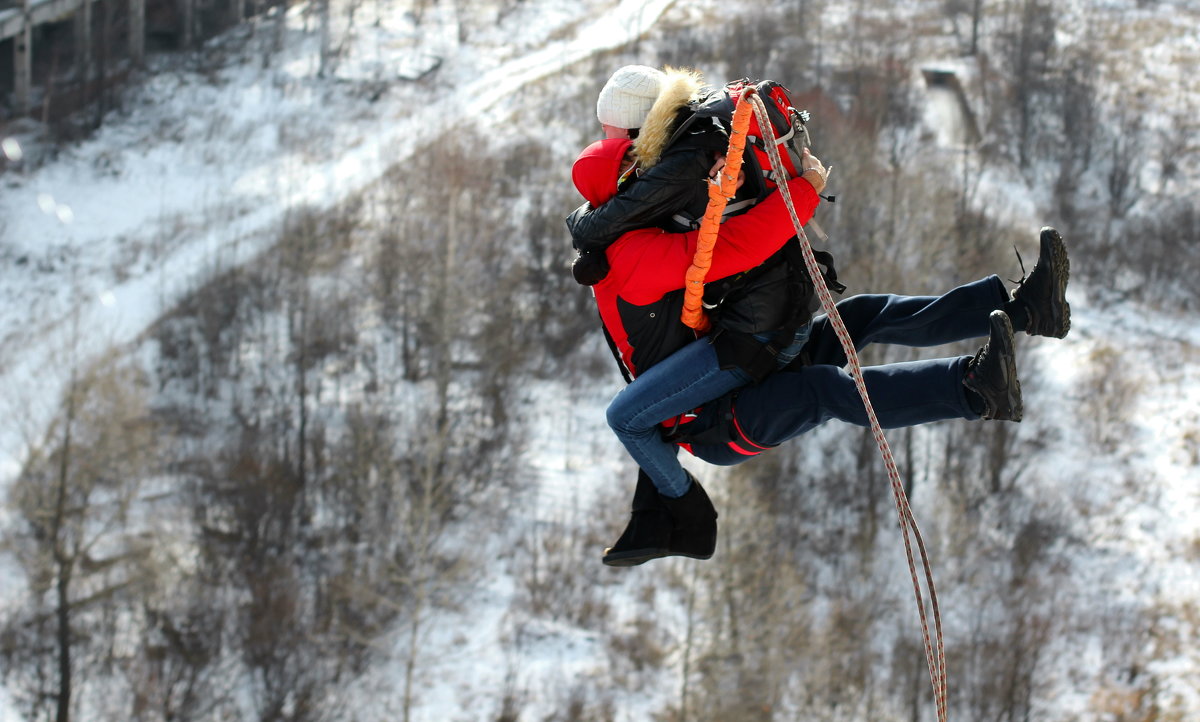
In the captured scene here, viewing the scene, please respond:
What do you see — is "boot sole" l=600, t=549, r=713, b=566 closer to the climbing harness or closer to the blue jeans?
the blue jeans

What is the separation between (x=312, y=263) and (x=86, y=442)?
7095 mm

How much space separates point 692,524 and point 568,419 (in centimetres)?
2174

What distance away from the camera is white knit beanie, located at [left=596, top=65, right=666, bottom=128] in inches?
168

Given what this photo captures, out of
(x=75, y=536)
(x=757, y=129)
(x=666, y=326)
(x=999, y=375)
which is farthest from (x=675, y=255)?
(x=75, y=536)

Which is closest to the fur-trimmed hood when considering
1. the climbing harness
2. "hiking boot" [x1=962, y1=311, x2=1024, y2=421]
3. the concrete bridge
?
the climbing harness

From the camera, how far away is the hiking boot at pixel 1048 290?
4.14 metres

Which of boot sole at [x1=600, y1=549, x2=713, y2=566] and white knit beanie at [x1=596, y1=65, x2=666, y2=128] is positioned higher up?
white knit beanie at [x1=596, y1=65, x2=666, y2=128]

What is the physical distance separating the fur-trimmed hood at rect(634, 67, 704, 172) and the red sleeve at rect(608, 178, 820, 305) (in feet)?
0.96

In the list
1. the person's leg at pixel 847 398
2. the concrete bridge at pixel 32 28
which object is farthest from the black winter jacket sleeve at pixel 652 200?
the concrete bridge at pixel 32 28

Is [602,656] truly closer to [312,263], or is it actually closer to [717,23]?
[312,263]

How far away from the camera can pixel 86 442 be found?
23.2 metres

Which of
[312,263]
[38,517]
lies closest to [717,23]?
[312,263]

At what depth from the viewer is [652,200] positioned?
4117 millimetres

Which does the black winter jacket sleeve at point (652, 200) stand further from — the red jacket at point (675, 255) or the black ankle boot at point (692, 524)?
the black ankle boot at point (692, 524)
